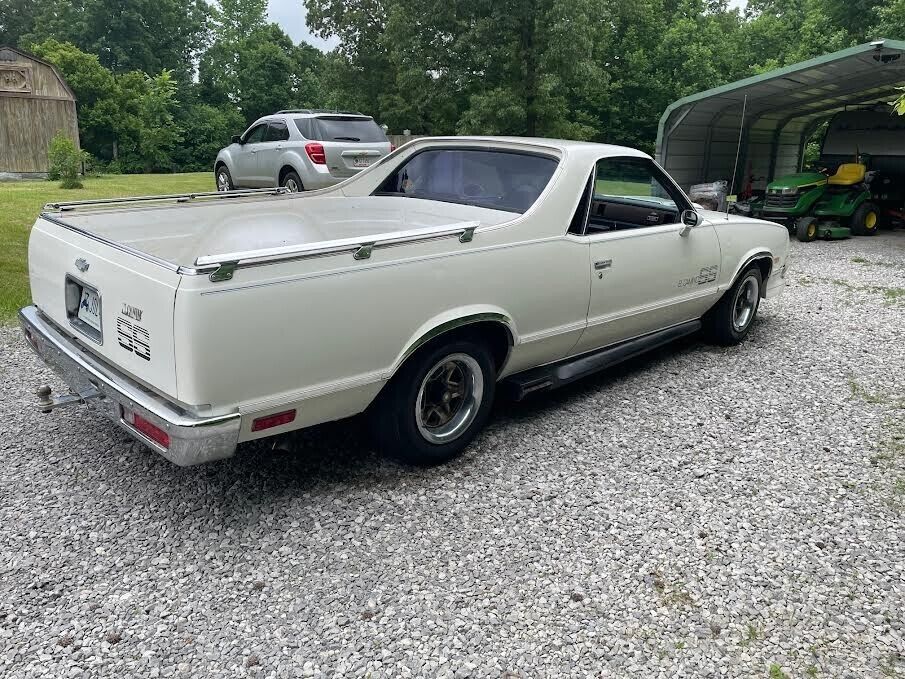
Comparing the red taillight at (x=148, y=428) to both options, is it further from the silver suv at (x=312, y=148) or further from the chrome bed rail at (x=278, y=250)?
the silver suv at (x=312, y=148)

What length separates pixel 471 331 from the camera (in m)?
3.79

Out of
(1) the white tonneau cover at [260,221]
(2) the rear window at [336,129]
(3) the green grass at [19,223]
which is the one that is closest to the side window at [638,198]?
(1) the white tonneau cover at [260,221]

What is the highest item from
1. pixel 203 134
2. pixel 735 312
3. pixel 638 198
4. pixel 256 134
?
pixel 203 134

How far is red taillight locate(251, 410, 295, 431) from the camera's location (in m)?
2.95

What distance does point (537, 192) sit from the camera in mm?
4305

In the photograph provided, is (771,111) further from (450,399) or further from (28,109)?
(28,109)

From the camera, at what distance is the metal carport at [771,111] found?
12.0 meters

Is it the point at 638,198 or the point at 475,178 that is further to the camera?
the point at 638,198

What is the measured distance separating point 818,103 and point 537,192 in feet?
47.8

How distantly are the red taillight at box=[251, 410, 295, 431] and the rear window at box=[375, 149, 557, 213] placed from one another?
2.03 meters

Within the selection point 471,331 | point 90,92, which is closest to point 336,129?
point 471,331

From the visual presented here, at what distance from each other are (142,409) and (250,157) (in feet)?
39.1

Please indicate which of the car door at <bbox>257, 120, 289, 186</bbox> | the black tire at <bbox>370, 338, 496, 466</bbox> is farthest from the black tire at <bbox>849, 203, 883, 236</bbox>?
the black tire at <bbox>370, 338, 496, 466</bbox>

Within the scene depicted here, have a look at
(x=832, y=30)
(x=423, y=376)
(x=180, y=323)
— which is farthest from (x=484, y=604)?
(x=832, y=30)
